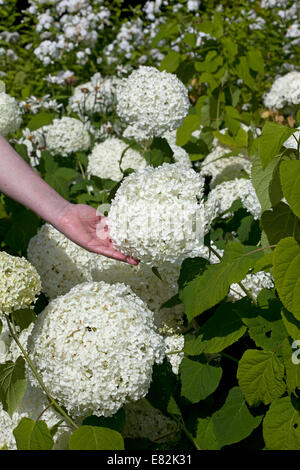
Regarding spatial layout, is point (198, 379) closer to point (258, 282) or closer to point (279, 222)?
point (258, 282)

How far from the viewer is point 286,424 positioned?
149 cm

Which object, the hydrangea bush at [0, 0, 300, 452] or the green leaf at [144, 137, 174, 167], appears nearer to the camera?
the hydrangea bush at [0, 0, 300, 452]

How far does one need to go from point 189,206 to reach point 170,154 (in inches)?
44.0

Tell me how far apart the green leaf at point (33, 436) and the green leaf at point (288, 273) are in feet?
2.36

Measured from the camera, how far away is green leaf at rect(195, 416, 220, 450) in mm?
1668

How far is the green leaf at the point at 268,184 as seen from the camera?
1537 millimetres

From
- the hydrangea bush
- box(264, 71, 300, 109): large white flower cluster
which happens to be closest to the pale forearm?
the hydrangea bush

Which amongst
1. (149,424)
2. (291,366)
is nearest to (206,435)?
(149,424)

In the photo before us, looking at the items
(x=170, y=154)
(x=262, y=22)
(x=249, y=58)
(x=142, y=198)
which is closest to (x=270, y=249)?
Result: (x=142, y=198)

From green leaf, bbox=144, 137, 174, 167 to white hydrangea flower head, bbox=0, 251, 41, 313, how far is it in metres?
1.06

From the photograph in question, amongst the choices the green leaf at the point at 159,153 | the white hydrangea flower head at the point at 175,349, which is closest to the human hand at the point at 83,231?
the white hydrangea flower head at the point at 175,349

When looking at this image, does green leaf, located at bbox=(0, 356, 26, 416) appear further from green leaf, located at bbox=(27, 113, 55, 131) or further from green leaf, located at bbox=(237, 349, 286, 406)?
green leaf, located at bbox=(27, 113, 55, 131)

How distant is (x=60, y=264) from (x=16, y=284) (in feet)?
1.95

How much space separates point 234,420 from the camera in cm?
161
